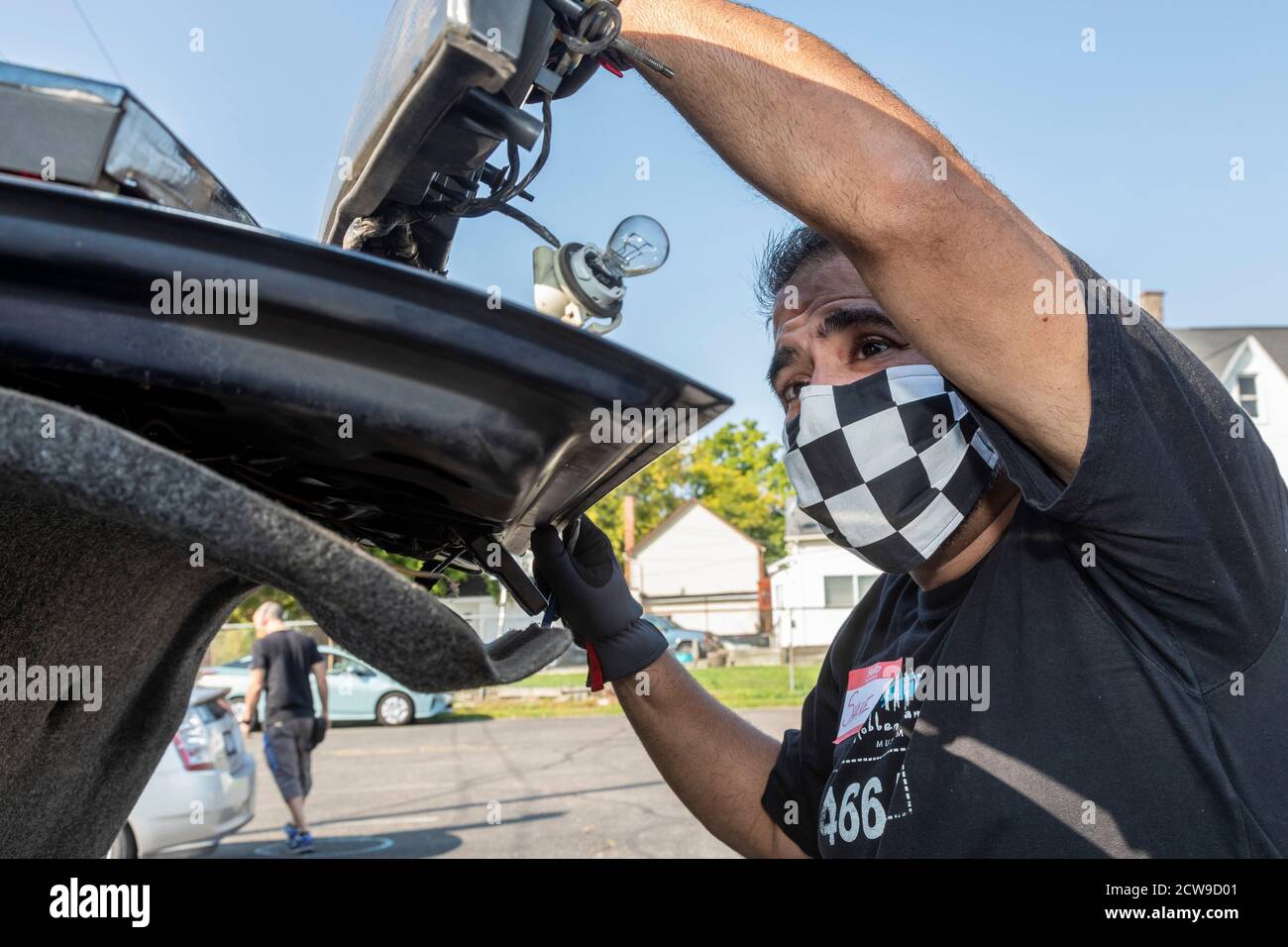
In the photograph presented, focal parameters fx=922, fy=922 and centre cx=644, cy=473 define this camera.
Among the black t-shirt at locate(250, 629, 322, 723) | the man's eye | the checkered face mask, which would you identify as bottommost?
the black t-shirt at locate(250, 629, 322, 723)

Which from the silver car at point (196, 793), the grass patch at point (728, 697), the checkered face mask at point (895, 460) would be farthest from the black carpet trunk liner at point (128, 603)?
the grass patch at point (728, 697)

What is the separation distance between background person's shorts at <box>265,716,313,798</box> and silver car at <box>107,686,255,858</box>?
0.71 meters

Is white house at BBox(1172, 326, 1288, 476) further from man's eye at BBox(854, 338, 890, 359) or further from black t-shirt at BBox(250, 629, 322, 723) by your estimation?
man's eye at BBox(854, 338, 890, 359)

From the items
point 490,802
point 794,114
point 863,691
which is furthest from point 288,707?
point 794,114

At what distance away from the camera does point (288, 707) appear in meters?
7.81

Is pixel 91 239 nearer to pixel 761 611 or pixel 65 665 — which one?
pixel 65 665

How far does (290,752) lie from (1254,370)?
2893cm

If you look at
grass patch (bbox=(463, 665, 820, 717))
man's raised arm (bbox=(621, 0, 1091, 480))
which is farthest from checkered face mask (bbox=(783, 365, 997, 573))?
grass patch (bbox=(463, 665, 820, 717))

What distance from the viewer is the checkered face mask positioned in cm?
Answer: 166

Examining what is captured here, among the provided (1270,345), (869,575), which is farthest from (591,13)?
(1270,345)

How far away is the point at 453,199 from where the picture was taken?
1.27 m

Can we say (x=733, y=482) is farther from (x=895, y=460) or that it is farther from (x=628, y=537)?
(x=895, y=460)
